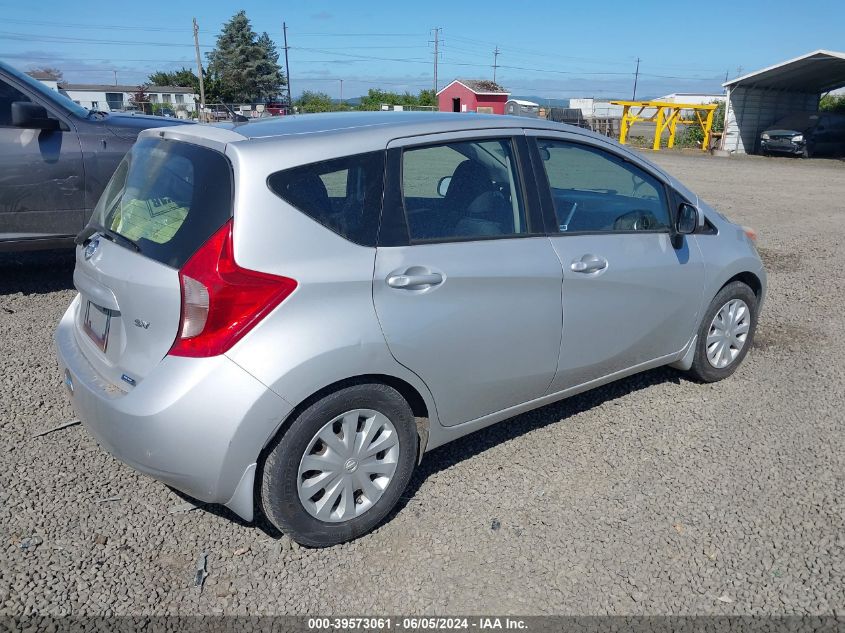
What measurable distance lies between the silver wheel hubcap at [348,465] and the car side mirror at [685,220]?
2167 mm

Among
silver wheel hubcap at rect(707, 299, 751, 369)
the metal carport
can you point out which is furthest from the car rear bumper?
the metal carport

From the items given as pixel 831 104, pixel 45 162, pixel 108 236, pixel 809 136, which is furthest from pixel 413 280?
pixel 831 104

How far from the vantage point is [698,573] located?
2.96 meters

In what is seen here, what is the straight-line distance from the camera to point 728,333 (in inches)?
188

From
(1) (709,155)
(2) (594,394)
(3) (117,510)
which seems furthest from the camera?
(1) (709,155)

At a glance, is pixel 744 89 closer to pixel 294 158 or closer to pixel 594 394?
pixel 594 394

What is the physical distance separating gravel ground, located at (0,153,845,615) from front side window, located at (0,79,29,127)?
2.41 metres

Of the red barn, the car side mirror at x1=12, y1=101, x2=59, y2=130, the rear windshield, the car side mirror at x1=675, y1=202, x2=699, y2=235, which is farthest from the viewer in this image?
the red barn

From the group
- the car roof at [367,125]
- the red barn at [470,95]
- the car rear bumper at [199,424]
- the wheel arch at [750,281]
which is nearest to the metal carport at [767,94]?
the red barn at [470,95]

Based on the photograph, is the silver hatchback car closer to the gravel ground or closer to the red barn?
the gravel ground

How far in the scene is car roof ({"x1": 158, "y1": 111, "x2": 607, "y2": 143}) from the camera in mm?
3092

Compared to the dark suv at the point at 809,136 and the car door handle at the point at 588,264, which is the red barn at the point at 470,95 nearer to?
the dark suv at the point at 809,136

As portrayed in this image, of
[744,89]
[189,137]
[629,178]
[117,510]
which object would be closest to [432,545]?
[117,510]

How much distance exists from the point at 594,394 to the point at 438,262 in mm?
2038
